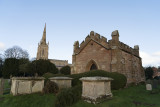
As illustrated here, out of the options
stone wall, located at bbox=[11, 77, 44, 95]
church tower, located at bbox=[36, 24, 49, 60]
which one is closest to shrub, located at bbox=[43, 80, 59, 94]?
stone wall, located at bbox=[11, 77, 44, 95]

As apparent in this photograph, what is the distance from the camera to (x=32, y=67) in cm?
3238

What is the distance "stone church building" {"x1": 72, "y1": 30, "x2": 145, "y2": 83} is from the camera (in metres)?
12.1

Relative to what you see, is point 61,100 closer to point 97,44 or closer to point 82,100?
point 82,100

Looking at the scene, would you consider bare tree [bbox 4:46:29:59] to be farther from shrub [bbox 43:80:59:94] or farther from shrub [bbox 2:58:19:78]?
shrub [bbox 43:80:59:94]

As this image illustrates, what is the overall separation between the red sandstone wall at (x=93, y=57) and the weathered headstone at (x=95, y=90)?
7.36 metres

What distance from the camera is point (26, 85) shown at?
714 centimetres

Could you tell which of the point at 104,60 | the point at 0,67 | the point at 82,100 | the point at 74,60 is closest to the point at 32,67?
the point at 0,67

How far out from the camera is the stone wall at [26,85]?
692 centimetres

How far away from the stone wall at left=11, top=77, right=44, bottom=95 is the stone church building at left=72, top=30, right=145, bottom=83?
781cm

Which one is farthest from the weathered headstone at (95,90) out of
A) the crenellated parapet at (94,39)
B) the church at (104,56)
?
the crenellated parapet at (94,39)

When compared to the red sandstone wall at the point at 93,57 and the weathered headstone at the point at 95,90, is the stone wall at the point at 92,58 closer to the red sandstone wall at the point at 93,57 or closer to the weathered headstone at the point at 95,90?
the red sandstone wall at the point at 93,57

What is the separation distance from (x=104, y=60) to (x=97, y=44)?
240 cm

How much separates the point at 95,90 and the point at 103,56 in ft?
27.7

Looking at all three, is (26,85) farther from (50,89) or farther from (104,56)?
(104,56)
